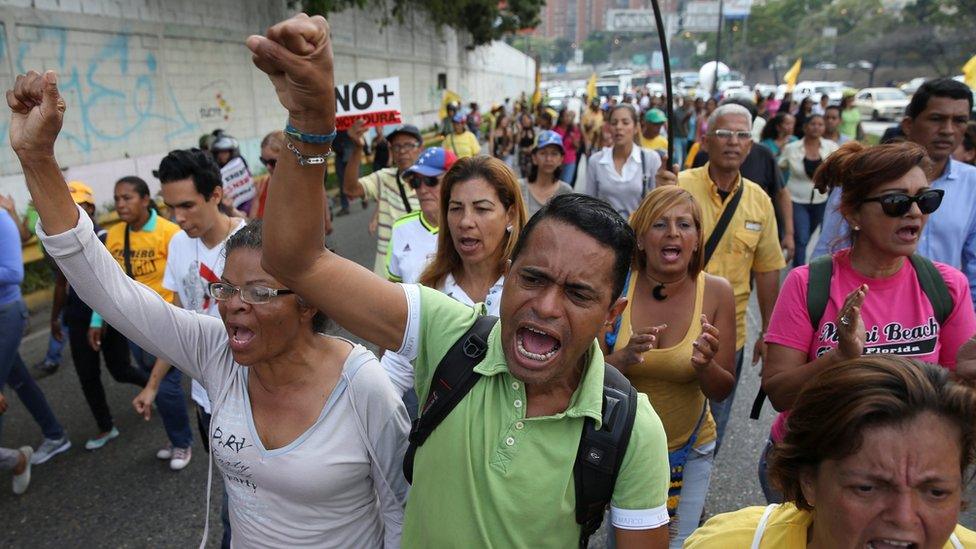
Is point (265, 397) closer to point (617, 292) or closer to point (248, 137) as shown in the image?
point (617, 292)

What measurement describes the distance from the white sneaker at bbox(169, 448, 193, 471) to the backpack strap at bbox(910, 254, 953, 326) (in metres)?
3.91

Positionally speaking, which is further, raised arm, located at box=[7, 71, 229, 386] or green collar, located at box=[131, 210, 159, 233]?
green collar, located at box=[131, 210, 159, 233]

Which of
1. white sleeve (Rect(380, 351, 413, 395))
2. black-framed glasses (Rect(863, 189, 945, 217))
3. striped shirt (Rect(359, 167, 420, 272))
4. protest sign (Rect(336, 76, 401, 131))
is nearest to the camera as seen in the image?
black-framed glasses (Rect(863, 189, 945, 217))

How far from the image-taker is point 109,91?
10.3 meters

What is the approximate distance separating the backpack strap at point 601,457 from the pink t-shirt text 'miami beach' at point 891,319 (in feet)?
3.30

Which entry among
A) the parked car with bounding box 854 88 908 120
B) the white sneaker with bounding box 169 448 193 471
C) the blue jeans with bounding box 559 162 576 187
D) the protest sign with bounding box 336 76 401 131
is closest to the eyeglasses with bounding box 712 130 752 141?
the protest sign with bounding box 336 76 401 131

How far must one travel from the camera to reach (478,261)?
2977 mm

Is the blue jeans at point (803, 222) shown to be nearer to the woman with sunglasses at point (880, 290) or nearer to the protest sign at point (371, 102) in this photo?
the protest sign at point (371, 102)

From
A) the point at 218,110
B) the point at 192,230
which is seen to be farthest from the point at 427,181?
the point at 218,110

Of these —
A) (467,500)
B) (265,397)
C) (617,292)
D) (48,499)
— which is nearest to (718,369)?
(617,292)

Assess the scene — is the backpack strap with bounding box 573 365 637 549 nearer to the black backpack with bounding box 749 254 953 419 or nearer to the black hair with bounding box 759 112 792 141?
the black backpack with bounding box 749 254 953 419

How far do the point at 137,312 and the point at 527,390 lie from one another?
3.94 ft

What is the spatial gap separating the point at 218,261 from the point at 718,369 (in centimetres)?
219

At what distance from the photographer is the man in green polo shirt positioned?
145 cm
